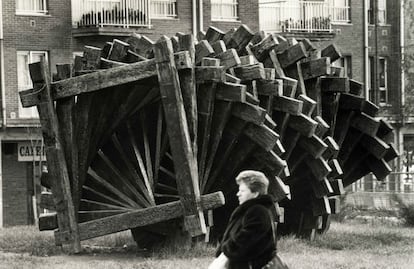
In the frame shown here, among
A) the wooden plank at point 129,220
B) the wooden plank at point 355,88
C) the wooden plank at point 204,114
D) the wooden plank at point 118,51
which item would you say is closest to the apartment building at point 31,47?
the wooden plank at point 355,88

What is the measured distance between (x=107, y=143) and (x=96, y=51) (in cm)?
184

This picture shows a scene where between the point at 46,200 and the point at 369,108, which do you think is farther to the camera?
the point at 369,108

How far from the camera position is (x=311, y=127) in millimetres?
21281

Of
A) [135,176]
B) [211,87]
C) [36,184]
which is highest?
[211,87]

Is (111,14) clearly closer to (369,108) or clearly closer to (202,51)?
(369,108)

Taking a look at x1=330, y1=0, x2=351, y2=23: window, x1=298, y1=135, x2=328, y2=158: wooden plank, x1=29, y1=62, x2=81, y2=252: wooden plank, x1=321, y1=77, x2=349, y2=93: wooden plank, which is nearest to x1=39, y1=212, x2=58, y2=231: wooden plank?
x1=29, y1=62, x2=81, y2=252: wooden plank

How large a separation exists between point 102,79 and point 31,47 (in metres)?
A: 20.6

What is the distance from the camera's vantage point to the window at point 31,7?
39625mm

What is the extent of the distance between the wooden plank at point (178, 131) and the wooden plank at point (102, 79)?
0.67 feet

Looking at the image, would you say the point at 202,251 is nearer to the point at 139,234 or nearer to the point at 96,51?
the point at 139,234

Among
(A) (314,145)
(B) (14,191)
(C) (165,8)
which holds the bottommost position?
(B) (14,191)

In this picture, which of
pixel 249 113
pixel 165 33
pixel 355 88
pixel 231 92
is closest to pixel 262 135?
pixel 249 113

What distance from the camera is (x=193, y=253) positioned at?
20.0 metres

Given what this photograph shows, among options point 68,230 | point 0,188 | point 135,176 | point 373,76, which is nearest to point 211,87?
point 135,176
